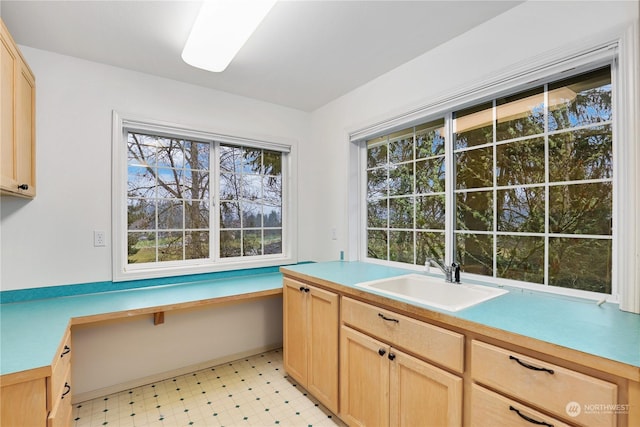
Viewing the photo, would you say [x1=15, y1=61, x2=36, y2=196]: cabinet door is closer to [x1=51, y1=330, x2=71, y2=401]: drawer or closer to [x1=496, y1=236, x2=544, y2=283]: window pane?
[x1=51, y1=330, x2=71, y2=401]: drawer

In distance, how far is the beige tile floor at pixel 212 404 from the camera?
1865 mm

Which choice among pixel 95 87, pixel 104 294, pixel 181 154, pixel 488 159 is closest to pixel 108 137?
pixel 95 87

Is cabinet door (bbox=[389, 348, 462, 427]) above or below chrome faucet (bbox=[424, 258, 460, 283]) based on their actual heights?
below

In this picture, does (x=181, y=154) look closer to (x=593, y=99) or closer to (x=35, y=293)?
(x=35, y=293)

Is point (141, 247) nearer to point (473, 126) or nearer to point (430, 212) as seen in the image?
point (430, 212)

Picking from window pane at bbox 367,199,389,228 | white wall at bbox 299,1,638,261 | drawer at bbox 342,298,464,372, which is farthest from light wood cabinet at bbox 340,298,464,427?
white wall at bbox 299,1,638,261

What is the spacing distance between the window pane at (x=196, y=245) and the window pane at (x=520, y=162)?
92.9 inches

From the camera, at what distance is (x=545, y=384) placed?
0.98 metres

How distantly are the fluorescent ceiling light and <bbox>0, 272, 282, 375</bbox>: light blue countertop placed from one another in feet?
5.15

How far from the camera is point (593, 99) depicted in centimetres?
146

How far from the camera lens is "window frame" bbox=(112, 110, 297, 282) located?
Result: 2229mm

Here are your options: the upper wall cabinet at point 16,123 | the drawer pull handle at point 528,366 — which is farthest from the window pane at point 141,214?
the drawer pull handle at point 528,366

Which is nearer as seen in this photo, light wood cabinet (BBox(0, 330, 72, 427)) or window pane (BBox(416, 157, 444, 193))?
light wood cabinet (BBox(0, 330, 72, 427))

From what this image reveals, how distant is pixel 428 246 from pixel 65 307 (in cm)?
243
